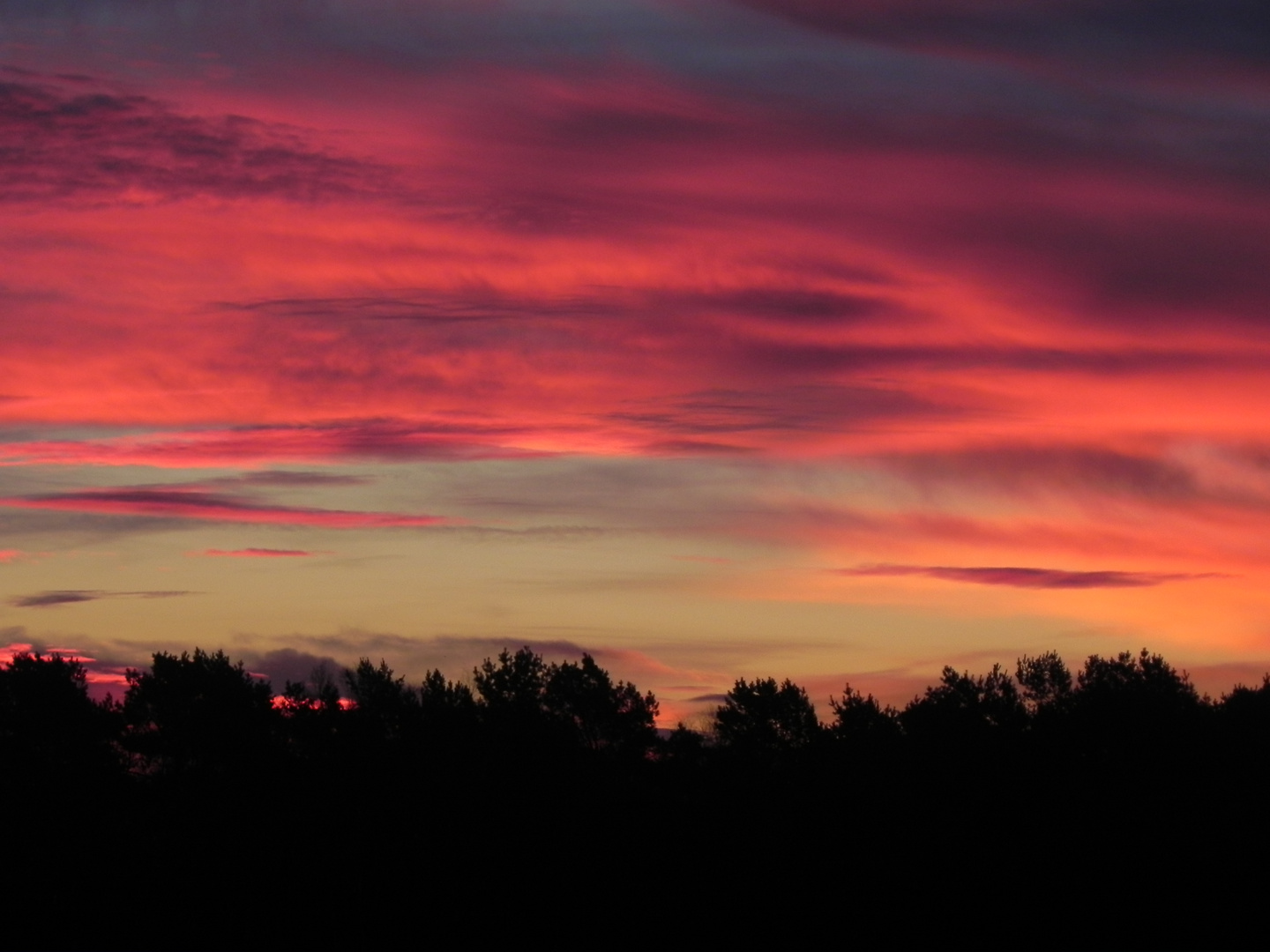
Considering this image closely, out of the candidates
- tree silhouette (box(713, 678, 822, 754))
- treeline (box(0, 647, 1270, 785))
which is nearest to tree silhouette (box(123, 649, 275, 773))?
treeline (box(0, 647, 1270, 785))

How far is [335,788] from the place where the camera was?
88125 millimetres

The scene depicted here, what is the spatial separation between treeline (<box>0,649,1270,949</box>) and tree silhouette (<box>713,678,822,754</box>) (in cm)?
372

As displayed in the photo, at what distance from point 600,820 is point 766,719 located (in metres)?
21.6

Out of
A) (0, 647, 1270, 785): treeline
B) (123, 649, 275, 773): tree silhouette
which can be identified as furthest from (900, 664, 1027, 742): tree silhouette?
(123, 649, 275, 773): tree silhouette

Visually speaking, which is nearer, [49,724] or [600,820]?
[600,820]

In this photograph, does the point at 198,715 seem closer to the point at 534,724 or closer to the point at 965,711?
the point at 534,724

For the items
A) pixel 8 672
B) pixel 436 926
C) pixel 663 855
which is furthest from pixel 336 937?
pixel 8 672

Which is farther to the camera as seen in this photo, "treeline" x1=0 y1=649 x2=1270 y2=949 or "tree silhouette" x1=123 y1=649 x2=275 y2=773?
"tree silhouette" x1=123 y1=649 x2=275 y2=773

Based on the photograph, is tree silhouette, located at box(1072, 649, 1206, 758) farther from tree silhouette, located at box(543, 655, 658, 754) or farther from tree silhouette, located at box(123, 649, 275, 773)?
tree silhouette, located at box(123, 649, 275, 773)

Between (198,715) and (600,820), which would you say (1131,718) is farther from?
(198,715)

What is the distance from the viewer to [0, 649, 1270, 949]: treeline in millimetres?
75750

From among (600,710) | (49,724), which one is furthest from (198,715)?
(600,710)

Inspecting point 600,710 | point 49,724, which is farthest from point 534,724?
point 49,724

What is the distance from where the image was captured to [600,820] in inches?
3263
